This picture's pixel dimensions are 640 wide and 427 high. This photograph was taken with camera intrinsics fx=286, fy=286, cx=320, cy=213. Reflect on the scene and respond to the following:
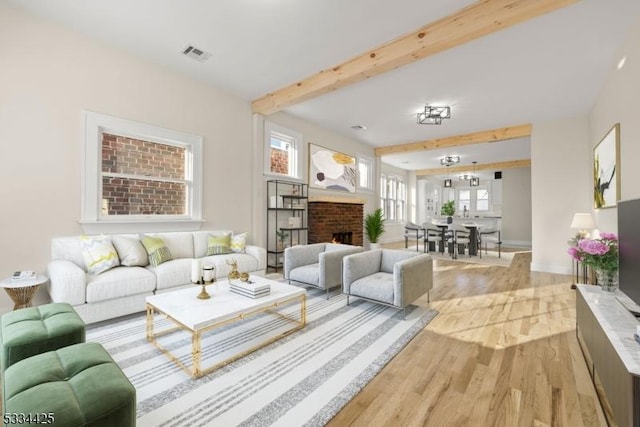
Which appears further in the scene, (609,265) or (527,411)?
(609,265)

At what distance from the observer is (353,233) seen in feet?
22.7

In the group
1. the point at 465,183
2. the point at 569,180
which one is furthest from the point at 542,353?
the point at 465,183

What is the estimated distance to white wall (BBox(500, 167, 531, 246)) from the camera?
9781 mm

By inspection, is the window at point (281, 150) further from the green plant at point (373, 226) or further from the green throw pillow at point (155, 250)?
the green plant at point (373, 226)

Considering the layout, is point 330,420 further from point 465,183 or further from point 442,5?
point 465,183

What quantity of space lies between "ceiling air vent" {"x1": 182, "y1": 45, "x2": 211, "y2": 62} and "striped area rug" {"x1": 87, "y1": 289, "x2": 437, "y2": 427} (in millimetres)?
3045

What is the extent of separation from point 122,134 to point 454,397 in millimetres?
4309

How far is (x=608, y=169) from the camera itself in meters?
3.58

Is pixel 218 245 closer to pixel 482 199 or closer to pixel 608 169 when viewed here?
pixel 608 169

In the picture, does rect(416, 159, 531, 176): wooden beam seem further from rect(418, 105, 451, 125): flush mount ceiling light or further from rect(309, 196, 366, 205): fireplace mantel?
rect(418, 105, 451, 125): flush mount ceiling light

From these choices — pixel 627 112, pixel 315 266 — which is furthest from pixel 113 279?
pixel 627 112

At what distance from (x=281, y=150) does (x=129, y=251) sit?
3.25m

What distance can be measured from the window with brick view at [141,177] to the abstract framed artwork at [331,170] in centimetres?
274

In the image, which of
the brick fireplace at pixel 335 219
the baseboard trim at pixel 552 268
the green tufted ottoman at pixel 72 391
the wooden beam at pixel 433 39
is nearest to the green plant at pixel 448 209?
the brick fireplace at pixel 335 219
